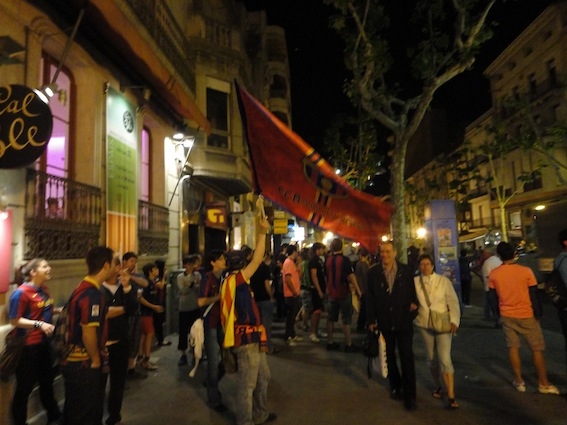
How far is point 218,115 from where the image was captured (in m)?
14.4

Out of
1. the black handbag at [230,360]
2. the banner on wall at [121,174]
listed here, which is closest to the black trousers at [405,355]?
the black handbag at [230,360]

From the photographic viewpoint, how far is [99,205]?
7.13 metres

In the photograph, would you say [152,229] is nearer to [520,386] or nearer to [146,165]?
[146,165]

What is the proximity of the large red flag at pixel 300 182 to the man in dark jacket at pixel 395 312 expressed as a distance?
0.51 meters

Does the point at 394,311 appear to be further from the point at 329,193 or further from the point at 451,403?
the point at 329,193

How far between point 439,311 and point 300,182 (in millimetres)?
2405

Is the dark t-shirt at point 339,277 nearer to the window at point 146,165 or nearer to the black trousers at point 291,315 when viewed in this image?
the black trousers at point 291,315

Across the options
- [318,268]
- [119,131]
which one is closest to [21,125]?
[119,131]

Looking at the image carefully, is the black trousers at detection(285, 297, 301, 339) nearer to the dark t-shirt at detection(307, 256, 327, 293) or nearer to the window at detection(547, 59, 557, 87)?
the dark t-shirt at detection(307, 256, 327, 293)

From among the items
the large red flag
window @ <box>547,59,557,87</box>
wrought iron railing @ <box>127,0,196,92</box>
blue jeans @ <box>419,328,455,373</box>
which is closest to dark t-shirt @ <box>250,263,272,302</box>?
the large red flag

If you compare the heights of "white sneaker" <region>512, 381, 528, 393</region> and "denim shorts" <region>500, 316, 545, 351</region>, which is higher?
"denim shorts" <region>500, 316, 545, 351</region>

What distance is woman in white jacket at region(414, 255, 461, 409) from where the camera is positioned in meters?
5.35

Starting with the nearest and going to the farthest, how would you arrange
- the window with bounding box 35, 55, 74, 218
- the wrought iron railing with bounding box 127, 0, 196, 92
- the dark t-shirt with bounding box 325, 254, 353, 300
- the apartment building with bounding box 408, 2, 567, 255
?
1. the window with bounding box 35, 55, 74, 218
2. the dark t-shirt with bounding box 325, 254, 353, 300
3. the wrought iron railing with bounding box 127, 0, 196, 92
4. the apartment building with bounding box 408, 2, 567, 255

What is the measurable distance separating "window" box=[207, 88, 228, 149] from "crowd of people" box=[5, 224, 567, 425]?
266 inches
